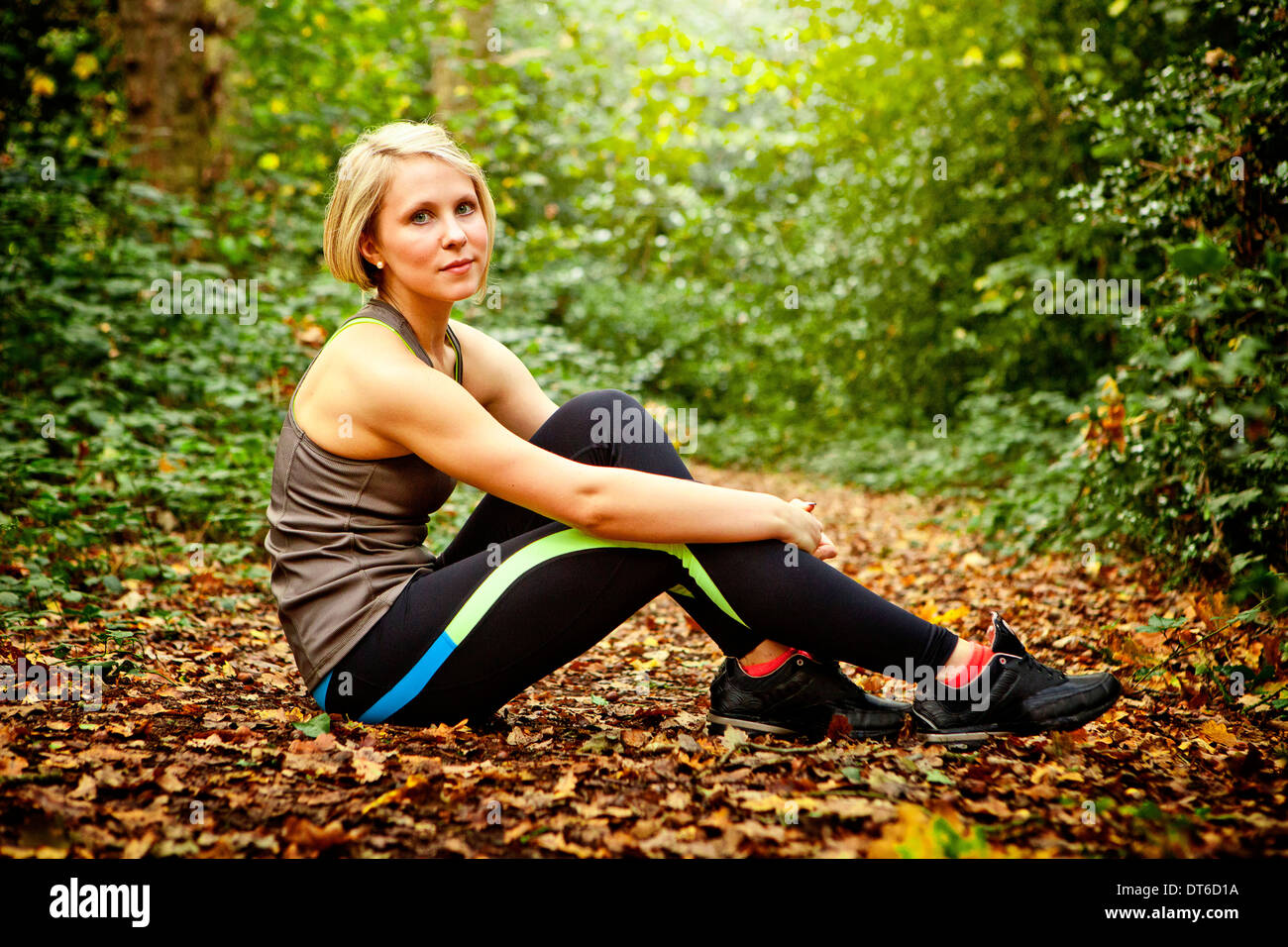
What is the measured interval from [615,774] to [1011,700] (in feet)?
3.03

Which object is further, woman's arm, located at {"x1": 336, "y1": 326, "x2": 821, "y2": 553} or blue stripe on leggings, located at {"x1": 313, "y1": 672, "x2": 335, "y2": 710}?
blue stripe on leggings, located at {"x1": 313, "y1": 672, "x2": 335, "y2": 710}

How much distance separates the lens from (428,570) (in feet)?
7.38

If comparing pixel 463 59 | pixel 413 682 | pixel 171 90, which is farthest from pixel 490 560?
pixel 463 59

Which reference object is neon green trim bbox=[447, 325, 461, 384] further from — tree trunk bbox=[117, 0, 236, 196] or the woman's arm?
tree trunk bbox=[117, 0, 236, 196]

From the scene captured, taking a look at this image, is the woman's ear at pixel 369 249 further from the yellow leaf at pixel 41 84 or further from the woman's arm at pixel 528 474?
the yellow leaf at pixel 41 84

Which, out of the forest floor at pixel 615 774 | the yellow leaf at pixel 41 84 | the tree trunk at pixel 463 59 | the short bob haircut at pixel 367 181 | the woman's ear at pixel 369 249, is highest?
the tree trunk at pixel 463 59

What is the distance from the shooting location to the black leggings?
2.07 meters

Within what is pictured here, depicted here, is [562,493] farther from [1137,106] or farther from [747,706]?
[1137,106]

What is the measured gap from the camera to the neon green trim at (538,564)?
2.06 meters

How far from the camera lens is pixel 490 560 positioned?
6.90 ft

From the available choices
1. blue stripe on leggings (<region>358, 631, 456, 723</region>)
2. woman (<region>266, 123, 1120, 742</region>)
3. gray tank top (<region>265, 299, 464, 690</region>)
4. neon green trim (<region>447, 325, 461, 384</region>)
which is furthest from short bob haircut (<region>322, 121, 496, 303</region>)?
blue stripe on leggings (<region>358, 631, 456, 723</region>)

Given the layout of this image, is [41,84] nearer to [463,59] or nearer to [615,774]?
[463,59]

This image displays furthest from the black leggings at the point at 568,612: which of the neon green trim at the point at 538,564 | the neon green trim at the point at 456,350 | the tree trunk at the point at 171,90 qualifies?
the tree trunk at the point at 171,90
